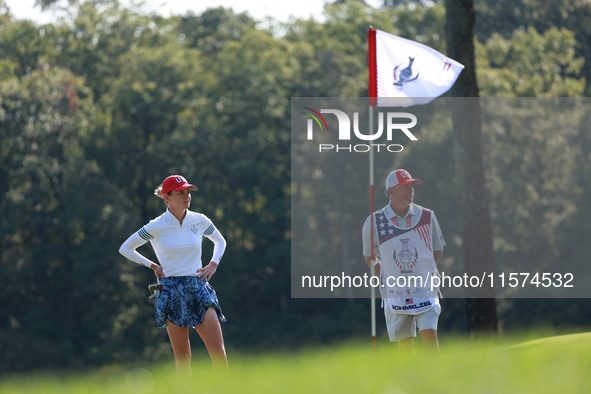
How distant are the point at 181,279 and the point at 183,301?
18 cm

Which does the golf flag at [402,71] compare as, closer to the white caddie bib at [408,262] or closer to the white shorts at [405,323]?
the white caddie bib at [408,262]

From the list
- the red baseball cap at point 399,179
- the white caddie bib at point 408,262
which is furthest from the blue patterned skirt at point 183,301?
the red baseball cap at point 399,179

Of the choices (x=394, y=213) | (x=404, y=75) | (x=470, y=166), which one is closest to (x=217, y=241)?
(x=394, y=213)

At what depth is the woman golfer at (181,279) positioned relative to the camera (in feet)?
23.6

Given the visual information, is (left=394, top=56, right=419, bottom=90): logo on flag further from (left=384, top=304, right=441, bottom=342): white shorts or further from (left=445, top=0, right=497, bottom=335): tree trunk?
(left=384, top=304, right=441, bottom=342): white shorts

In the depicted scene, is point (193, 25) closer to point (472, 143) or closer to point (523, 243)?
point (523, 243)

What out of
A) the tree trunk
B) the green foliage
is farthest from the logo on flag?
the green foliage

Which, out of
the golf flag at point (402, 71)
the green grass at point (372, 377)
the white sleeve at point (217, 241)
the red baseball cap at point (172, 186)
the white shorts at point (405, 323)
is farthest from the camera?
the golf flag at point (402, 71)

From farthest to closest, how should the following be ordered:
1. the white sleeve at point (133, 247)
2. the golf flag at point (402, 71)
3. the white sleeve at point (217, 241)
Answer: the golf flag at point (402, 71)
the white sleeve at point (217, 241)
the white sleeve at point (133, 247)

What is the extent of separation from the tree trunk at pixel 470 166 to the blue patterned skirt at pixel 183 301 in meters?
7.16

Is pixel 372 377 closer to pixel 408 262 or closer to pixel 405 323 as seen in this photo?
pixel 408 262

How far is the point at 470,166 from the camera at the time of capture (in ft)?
45.8

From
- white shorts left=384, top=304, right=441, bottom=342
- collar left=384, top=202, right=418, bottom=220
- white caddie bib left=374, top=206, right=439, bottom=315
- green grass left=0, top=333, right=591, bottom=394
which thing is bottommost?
white shorts left=384, top=304, right=441, bottom=342

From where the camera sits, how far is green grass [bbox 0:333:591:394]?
9.52ft
